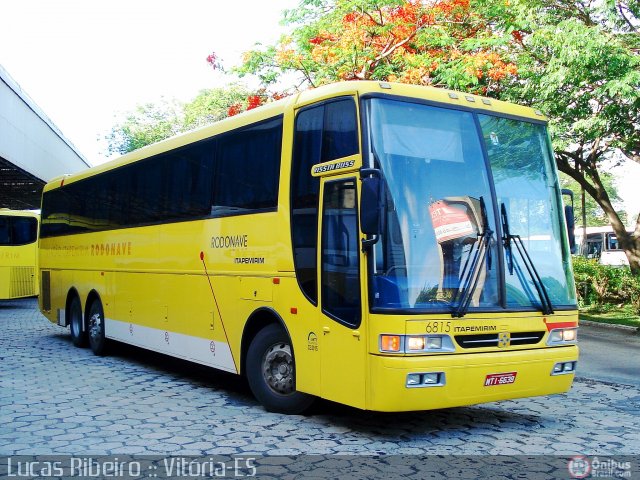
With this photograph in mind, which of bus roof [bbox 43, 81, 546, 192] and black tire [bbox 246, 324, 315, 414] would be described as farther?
black tire [bbox 246, 324, 315, 414]

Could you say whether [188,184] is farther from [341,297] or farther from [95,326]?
[95,326]

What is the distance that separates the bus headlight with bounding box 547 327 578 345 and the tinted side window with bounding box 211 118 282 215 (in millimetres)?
3068

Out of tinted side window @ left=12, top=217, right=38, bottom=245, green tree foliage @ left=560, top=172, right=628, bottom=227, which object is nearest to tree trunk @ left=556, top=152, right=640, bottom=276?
tinted side window @ left=12, top=217, right=38, bottom=245

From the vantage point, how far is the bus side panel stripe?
8.62 meters

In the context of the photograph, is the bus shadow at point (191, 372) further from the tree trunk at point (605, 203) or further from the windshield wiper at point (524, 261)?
the tree trunk at point (605, 203)

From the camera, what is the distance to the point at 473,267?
648 cm

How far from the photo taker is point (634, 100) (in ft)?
47.4

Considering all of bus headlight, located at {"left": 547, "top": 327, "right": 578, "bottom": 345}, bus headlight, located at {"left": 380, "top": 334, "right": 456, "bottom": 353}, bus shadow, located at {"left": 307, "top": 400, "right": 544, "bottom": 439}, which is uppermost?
bus headlight, located at {"left": 380, "top": 334, "right": 456, "bottom": 353}

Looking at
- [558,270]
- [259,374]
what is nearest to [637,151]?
[558,270]

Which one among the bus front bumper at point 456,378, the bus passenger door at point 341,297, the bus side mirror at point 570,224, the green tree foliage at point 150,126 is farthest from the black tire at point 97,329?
the green tree foliage at point 150,126

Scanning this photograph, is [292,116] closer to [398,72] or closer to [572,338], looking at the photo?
[572,338]

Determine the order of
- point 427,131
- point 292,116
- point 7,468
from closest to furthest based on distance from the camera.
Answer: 1. point 7,468
2. point 427,131
3. point 292,116

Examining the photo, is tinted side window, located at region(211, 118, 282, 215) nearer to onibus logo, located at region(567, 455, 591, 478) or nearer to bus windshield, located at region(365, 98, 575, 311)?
bus windshield, located at region(365, 98, 575, 311)

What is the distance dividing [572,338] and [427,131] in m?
2.52
